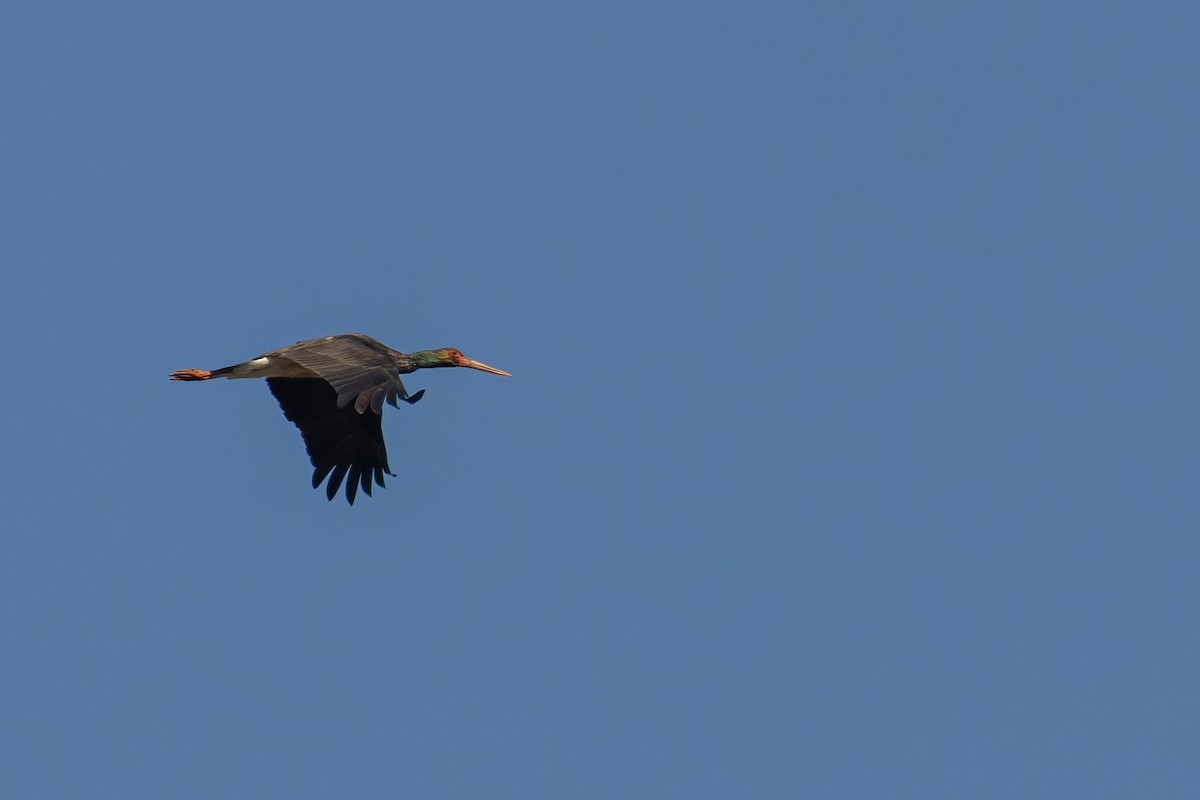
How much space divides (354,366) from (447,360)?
4079mm

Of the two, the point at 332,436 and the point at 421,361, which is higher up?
the point at 421,361

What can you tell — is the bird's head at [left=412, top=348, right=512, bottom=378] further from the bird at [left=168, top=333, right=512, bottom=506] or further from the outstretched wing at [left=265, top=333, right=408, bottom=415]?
the outstretched wing at [left=265, top=333, right=408, bottom=415]

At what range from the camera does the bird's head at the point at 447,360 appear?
24.5m

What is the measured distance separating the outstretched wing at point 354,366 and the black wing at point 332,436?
1336 millimetres

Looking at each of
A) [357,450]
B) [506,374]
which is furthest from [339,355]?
[506,374]

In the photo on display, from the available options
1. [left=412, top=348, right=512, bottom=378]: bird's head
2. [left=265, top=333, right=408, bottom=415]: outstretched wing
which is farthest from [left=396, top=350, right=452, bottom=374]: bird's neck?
[left=265, top=333, right=408, bottom=415]: outstretched wing

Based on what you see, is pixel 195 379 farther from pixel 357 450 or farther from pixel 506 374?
pixel 506 374

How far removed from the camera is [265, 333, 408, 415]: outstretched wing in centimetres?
1981

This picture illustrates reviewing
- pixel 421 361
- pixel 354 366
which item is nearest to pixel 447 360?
pixel 421 361

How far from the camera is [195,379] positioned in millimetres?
23844

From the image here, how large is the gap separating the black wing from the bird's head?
1.37 m

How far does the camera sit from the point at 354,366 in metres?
20.7

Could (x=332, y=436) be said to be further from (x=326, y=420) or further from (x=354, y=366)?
(x=354, y=366)

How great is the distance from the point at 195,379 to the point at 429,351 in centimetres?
302
